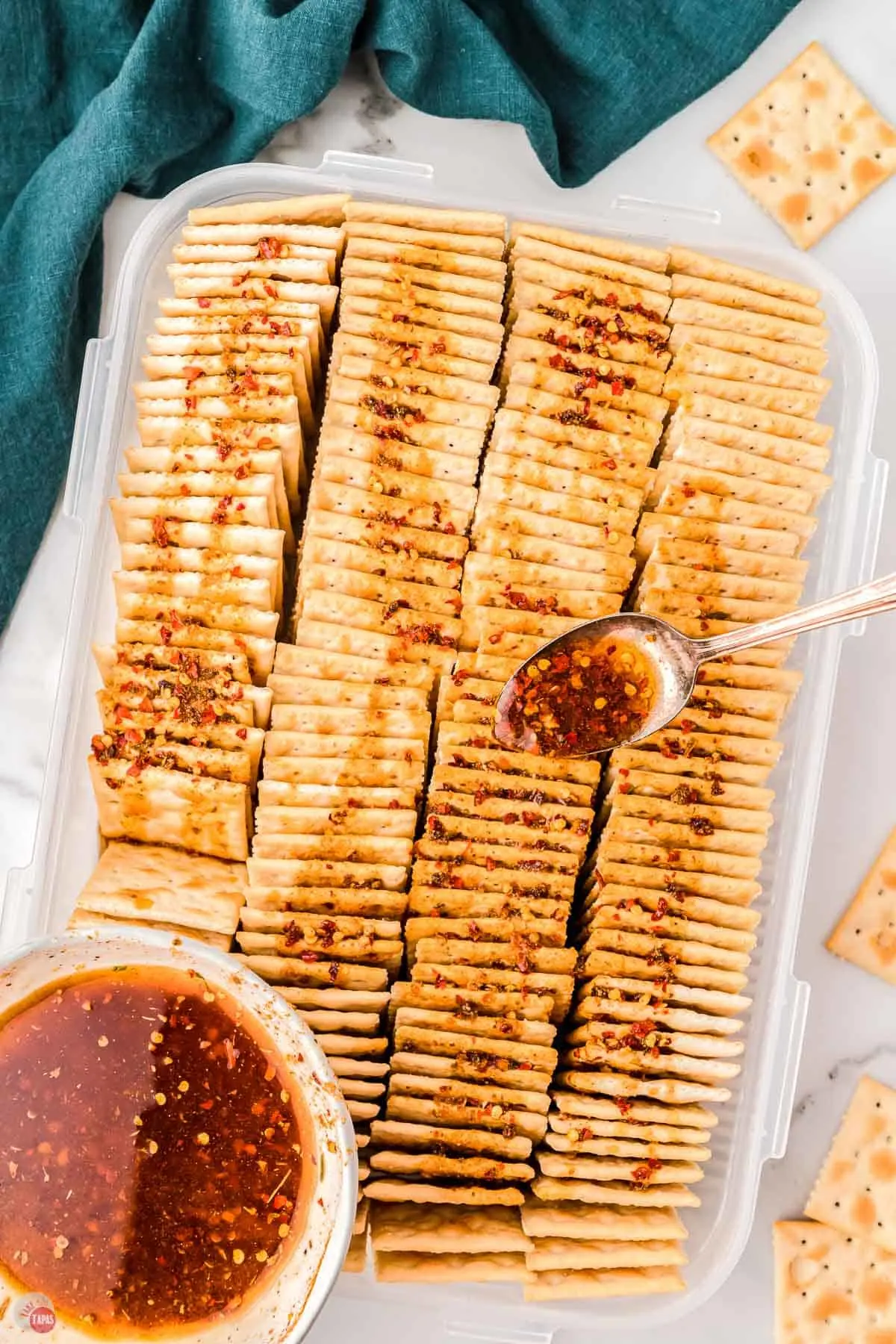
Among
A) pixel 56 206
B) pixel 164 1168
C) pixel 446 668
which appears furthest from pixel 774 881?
pixel 56 206

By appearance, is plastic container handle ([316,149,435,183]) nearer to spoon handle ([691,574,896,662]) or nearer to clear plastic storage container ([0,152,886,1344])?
clear plastic storage container ([0,152,886,1344])

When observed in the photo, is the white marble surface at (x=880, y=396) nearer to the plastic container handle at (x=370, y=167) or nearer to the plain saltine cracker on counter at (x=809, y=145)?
the plain saltine cracker on counter at (x=809, y=145)

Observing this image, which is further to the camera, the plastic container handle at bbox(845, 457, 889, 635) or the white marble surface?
the white marble surface

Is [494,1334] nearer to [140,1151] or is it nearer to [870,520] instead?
[140,1151]

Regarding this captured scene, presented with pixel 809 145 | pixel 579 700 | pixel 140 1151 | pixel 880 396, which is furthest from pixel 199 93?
pixel 140 1151

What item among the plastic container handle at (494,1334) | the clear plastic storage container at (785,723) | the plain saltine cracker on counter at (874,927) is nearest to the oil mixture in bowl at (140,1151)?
the clear plastic storage container at (785,723)

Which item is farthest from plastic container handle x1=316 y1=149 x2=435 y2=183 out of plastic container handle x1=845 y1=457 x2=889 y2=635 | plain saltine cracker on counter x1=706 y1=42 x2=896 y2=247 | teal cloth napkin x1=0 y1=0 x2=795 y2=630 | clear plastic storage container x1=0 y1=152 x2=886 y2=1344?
plastic container handle x1=845 y1=457 x2=889 y2=635
